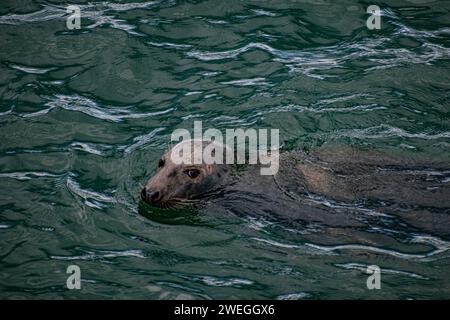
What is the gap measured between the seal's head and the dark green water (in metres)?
0.24

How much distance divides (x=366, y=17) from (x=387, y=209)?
15.8ft

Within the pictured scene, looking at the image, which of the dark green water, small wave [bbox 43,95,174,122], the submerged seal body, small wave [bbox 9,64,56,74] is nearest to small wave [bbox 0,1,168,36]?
the dark green water

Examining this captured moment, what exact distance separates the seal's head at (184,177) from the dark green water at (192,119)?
241 mm

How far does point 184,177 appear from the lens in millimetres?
7902

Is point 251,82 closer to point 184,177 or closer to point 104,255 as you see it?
point 184,177

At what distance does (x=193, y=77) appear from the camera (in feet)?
34.1

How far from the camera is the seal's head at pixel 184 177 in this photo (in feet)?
25.2

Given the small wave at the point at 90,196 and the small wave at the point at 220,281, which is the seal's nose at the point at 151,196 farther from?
the small wave at the point at 220,281

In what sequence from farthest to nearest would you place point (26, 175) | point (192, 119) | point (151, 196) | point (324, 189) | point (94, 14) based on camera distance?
point (94, 14), point (192, 119), point (26, 175), point (324, 189), point (151, 196)

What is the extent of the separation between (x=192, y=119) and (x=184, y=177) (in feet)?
6.15

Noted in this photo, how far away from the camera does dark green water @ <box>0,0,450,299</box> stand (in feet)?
22.7

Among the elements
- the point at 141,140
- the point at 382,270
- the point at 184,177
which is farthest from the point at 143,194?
the point at 382,270

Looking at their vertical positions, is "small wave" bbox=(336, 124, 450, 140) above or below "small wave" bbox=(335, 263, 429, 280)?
above

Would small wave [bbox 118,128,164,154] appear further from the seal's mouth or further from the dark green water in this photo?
the seal's mouth
